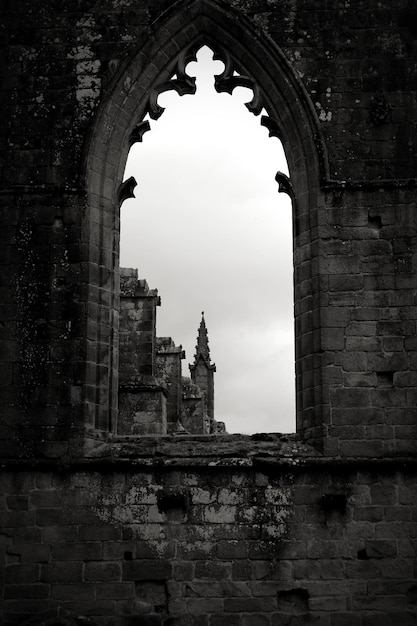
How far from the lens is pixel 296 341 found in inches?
414

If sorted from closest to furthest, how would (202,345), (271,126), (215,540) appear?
1. (215,540)
2. (271,126)
3. (202,345)

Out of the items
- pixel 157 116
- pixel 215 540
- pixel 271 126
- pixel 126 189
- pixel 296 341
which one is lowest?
pixel 215 540

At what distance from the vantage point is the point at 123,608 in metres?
9.66

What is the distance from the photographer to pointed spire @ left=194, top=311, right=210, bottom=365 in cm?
2727

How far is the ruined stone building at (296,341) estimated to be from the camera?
31.8 ft

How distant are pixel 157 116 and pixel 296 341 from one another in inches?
110

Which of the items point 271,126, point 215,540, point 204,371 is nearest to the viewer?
point 215,540

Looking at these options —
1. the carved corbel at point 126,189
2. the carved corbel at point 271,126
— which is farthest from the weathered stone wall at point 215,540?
the carved corbel at point 271,126

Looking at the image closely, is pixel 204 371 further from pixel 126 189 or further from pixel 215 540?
pixel 215 540

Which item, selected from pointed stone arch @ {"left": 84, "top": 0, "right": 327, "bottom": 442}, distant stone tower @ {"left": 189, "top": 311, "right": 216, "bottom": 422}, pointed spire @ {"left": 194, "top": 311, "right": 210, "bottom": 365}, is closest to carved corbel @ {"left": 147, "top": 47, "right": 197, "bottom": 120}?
pointed stone arch @ {"left": 84, "top": 0, "right": 327, "bottom": 442}

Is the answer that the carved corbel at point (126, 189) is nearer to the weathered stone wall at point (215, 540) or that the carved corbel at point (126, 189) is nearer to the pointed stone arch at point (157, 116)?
the pointed stone arch at point (157, 116)

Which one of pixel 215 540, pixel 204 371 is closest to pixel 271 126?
pixel 215 540

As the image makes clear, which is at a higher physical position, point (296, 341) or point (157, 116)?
point (157, 116)

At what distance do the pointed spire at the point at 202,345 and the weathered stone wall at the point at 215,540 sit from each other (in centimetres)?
1702
